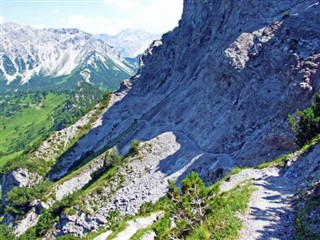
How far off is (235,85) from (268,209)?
57.9m

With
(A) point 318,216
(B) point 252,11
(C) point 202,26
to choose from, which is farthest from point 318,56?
(C) point 202,26

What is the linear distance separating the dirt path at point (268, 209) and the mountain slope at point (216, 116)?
1849cm

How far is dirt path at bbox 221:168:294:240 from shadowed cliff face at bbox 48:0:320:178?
19051mm

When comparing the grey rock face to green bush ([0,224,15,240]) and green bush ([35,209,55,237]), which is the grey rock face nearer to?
green bush ([0,224,15,240])

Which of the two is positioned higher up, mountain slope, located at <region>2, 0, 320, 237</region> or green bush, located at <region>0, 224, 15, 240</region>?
mountain slope, located at <region>2, 0, 320, 237</region>

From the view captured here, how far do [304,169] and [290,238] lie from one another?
1490 cm

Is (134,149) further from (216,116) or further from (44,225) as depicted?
(44,225)

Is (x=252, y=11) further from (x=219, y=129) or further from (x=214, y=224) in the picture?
(x=214, y=224)

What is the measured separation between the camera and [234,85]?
8788 cm

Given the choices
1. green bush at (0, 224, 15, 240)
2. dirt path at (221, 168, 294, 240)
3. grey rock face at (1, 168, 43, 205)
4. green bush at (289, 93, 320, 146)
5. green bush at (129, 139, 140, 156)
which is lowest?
green bush at (0, 224, 15, 240)

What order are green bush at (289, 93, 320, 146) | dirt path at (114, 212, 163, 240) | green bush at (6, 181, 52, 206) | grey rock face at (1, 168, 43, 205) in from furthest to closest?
grey rock face at (1, 168, 43, 205) < green bush at (6, 181, 52, 206) < green bush at (289, 93, 320, 146) < dirt path at (114, 212, 163, 240)

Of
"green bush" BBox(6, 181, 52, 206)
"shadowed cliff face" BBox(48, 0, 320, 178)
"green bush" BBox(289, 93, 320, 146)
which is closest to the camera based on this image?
"green bush" BBox(289, 93, 320, 146)

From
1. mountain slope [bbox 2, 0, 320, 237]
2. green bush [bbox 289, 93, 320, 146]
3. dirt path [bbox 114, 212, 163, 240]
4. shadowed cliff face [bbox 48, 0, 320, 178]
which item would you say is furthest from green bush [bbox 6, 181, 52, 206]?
green bush [bbox 289, 93, 320, 146]

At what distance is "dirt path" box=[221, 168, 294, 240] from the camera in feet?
91.8
